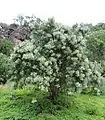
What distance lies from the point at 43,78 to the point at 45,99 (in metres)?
2.88

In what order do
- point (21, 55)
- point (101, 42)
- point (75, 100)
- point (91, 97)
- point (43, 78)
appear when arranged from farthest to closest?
point (101, 42)
point (91, 97)
point (75, 100)
point (21, 55)
point (43, 78)

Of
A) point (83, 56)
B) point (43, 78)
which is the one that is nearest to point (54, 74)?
point (43, 78)

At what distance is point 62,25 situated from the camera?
16.4m

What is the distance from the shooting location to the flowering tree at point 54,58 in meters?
15.3

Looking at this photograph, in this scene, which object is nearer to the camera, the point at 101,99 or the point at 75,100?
the point at 75,100

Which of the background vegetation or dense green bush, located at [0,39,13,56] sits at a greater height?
dense green bush, located at [0,39,13,56]

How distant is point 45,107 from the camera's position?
16.8 metres

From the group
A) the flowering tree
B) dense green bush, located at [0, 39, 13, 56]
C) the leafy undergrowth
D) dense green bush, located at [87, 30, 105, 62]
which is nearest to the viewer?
the flowering tree

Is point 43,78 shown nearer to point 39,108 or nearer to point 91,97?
point 39,108

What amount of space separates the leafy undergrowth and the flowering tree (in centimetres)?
134

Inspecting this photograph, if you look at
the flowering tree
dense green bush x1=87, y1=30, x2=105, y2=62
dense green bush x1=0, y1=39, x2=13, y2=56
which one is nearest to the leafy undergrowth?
the flowering tree

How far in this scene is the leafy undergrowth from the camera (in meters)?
16.2

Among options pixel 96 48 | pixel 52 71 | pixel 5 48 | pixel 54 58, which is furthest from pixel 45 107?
pixel 5 48

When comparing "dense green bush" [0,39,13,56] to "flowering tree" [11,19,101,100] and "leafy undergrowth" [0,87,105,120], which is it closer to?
"leafy undergrowth" [0,87,105,120]
